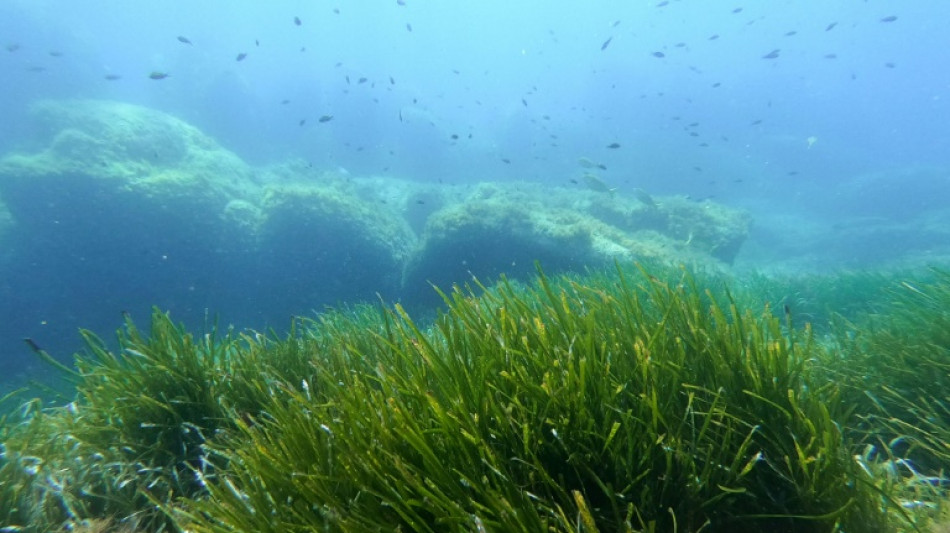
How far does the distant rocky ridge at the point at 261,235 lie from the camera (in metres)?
16.0

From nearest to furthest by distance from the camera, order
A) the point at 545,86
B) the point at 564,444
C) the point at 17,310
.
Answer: the point at 564,444 → the point at 17,310 → the point at 545,86

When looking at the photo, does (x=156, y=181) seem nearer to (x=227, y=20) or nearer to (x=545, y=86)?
(x=545, y=86)

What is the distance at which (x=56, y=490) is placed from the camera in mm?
2609

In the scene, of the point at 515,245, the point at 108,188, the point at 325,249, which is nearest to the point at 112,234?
the point at 108,188

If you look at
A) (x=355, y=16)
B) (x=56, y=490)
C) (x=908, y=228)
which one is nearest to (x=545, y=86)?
(x=355, y=16)

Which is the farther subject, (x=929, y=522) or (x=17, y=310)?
(x=17, y=310)

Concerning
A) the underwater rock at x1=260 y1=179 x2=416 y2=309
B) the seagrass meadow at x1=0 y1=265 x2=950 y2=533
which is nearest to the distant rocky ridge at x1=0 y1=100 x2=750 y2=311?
the underwater rock at x1=260 y1=179 x2=416 y2=309

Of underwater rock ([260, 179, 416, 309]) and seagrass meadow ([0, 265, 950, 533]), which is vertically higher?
underwater rock ([260, 179, 416, 309])

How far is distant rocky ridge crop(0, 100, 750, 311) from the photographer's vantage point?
16.0 meters

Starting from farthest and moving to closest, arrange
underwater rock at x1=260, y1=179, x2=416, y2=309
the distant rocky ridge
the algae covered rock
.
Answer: underwater rock at x1=260, y1=179, x2=416, y2=309, the algae covered rock, the distant rocky ridge

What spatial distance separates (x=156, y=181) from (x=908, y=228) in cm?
4028

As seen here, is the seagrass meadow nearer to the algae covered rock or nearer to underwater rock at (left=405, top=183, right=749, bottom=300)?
underwater rock at (left=405, top=183, right=749, bottom=300)

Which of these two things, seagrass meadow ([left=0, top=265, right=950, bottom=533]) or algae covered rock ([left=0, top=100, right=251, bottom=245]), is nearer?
seagrass meadow ([left=0, top=265, right=950, bottom=533])

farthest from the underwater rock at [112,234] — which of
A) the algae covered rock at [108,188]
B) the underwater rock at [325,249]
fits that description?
the underwater rock at [325,249]
